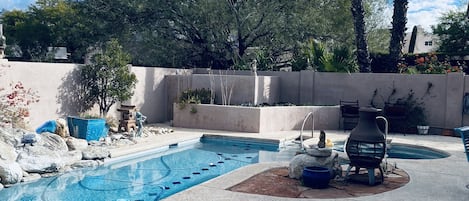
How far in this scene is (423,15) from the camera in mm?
28625

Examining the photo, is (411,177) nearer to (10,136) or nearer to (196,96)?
(10,136)

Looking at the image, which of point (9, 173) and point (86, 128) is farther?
point (86, 128)

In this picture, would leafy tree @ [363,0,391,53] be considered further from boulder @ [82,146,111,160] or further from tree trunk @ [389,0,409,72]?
boulder @ [82,146,111,160]

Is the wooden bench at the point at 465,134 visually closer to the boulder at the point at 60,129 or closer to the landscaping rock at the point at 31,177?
the landscaping rock at the point at 31,177

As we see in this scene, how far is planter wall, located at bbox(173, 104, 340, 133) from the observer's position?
458 inches

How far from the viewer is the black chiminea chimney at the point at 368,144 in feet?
19.1

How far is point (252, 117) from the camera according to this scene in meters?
11.6

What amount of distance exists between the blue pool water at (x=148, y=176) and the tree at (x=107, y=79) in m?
2.16

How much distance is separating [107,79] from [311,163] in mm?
6361

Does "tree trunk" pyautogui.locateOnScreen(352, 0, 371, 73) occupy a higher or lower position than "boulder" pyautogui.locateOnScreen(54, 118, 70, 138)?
higher

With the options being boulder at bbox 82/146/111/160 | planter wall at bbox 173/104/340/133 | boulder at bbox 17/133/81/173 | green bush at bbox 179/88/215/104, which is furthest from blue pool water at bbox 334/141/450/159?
boulder at bbox 17/133/81/173

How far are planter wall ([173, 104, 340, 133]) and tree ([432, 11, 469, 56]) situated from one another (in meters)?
8.96

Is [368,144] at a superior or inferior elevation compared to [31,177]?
superior

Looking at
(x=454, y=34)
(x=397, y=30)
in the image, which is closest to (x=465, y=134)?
(x=397, y=30)
